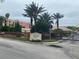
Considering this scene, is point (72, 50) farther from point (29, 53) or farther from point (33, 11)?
point (33, 11)

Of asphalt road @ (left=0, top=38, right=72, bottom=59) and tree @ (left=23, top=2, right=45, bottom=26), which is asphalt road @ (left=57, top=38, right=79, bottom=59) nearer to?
asphalt road @ (left=0, top=38, right=72, bottom=59)

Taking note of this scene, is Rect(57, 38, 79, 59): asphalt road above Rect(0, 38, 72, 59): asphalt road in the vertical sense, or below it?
below

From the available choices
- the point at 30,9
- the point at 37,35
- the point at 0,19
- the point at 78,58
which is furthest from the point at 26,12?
the point at 78,58

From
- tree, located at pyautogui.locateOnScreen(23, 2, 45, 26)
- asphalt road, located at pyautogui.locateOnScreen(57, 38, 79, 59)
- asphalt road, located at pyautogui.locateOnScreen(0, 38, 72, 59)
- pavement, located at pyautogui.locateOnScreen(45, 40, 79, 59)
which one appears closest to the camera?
asphalt road, located at pyautogui.locateOnScreen(0, 38, 72, 59)

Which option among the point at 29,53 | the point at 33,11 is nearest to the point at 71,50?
the point at 29,53

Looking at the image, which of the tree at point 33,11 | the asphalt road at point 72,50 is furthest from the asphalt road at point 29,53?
the tree at point 33,11

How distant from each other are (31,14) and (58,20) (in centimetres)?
4246

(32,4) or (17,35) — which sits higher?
(32,4)

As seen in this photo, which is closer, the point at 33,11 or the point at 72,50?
the point at 72,50

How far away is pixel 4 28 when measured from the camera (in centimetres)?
9650

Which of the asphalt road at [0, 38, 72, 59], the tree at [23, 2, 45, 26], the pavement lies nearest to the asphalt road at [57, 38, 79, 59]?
the pavement

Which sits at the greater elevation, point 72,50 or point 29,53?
point 29,53

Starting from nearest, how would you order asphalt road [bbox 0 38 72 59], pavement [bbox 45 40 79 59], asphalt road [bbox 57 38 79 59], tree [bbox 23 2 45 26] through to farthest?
asphalt road [bbox 0 38 72 59] < asphalt road [bbox 57 38 79 59] < pavement [bbox 45 40 79 59] < tree [bbox 23 2 45 26]

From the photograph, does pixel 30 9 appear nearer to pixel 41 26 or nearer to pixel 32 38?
pixel 41 26
